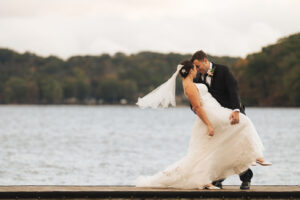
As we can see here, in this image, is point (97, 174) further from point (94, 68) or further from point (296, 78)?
point (94, 68)

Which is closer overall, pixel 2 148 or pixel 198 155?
pixel 198 155

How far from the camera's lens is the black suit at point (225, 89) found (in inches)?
312

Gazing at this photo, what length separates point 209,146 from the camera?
797 centimetres

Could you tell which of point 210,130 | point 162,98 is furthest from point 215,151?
point 162,98

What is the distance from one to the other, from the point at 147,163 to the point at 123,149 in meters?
8.60

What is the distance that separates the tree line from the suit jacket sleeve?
97.4m

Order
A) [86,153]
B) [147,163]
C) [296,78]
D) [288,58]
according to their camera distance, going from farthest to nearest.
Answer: [288,58] → [296,78] → [86,153] → [147,163]

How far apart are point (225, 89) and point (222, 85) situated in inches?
3.2

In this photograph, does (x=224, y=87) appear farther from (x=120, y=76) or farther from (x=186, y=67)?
(x=120, y=76)

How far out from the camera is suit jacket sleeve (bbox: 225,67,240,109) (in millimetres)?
7914

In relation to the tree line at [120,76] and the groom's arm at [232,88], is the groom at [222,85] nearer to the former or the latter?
the groom's arm at [232,88]

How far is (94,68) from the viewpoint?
156 meters

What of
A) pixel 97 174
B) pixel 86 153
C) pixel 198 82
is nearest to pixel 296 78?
pixel 86 153

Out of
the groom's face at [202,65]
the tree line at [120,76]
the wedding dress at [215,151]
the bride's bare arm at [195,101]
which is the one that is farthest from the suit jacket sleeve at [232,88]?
the tree line at [120,76]
